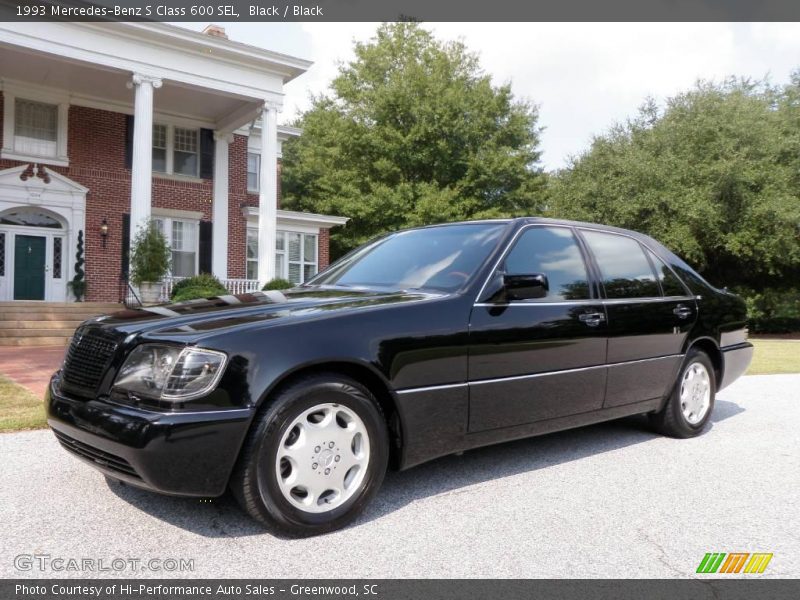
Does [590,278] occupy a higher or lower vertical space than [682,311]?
higher

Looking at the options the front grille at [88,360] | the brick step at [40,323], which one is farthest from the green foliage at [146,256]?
the front grille at [88,360]

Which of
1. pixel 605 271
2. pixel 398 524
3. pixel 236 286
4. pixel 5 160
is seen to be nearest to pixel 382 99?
pixel 236 286

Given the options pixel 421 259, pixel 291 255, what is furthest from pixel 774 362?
pixel 291 255

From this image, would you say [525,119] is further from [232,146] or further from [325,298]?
[325,298]

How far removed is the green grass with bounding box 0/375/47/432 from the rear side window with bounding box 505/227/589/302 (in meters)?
4.03

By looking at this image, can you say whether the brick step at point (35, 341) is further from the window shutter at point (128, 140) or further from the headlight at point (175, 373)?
the headlight at point (175, 373)

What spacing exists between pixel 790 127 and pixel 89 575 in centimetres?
2872

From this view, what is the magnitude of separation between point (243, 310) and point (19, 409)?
3.74 meters

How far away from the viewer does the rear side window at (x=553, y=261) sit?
4117 millimetres

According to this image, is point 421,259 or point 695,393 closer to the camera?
point 421,259

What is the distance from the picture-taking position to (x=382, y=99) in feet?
92.9

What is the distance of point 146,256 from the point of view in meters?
15.5

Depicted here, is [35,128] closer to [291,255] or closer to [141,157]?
[141,157]
